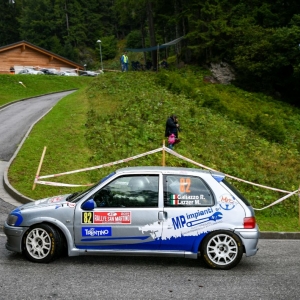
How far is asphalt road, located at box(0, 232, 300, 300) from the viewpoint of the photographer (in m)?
5.63

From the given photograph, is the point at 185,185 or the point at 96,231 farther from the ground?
the point at 185,185

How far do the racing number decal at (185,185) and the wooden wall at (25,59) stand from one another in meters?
43.1

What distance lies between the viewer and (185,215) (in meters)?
6.71

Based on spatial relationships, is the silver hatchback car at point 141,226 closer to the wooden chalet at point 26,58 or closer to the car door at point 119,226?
the car door at point 119,226

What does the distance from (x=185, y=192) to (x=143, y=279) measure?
1.51m

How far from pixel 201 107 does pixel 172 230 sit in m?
16.1

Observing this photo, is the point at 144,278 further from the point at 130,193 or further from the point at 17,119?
the point at 17,119

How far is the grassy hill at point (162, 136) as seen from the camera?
42.6 ft

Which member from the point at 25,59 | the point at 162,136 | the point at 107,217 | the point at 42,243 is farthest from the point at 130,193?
the point at 25,59

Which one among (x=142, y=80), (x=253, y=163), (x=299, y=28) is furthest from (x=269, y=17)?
(x=253, y=163)

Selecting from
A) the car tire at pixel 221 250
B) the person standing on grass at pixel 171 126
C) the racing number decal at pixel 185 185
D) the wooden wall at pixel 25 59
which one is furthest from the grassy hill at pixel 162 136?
the wooden wall at pixel 25 59

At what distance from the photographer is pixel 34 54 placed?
163 ft

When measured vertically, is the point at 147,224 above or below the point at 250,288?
above

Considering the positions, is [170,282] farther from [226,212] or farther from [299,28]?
[299,28]
